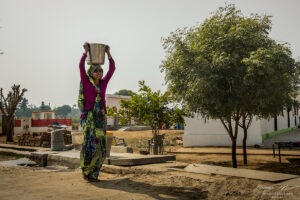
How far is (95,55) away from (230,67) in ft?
15.9

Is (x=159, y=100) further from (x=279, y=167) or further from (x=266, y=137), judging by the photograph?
(x=266, y=137)

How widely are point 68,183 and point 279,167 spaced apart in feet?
24.4

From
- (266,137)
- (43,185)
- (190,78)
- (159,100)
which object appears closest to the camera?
(43,185)

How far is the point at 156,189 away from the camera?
5246 mm

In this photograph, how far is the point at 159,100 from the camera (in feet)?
39.6

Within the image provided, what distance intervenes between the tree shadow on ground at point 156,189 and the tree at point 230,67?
4413 millimetres

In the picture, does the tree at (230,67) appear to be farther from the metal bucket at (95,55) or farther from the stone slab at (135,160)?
the metal bucket at (95,55)

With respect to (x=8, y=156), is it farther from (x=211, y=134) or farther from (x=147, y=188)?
(x=211, y=134)

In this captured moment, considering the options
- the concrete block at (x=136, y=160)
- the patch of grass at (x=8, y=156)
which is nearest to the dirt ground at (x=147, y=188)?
the concrete block at (x=136, y=160)

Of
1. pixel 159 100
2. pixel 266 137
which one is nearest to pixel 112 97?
pixel 266 137

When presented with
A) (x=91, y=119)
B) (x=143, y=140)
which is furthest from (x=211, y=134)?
(x=91, y=119)

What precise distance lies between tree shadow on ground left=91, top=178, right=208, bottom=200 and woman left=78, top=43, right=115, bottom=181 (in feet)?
1.39

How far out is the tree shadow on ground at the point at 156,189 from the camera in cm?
479

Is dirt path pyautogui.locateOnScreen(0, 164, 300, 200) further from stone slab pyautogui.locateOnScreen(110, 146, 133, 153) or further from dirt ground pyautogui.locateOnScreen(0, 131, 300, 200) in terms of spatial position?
stone slab pyautogui.locateOnScreen(110, 146, 133, 153)
